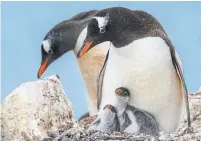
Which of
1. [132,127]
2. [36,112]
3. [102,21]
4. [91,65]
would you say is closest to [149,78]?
[132,127]

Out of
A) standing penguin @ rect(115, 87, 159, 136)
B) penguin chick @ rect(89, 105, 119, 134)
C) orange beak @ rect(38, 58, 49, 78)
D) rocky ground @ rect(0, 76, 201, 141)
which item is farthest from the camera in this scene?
orange beak @ rect(38, 58, 49, 78)

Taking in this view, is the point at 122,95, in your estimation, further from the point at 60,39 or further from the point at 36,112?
the point at 60,39

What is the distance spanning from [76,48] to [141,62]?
7.60ft

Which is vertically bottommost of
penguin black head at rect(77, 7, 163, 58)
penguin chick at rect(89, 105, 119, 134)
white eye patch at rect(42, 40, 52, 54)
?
penguin chick at rect(89, 105, 119, 134)

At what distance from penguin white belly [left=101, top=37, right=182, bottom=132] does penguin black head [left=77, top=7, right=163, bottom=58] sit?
7cm

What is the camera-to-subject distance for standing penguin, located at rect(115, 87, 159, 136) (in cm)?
530

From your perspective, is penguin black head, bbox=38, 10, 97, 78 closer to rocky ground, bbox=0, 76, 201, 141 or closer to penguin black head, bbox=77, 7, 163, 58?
rocky ground, bbox=0, 76, 201, 141

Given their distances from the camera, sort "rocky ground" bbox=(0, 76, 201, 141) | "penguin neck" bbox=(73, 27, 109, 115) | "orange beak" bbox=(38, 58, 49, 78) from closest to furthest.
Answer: "rocky ground" bbox=(0, 76, 201, 141)
"orange beak" bbox=(38, 58, 49, 78)
"penguin neck" bbox=(73, 27, 109, 115)

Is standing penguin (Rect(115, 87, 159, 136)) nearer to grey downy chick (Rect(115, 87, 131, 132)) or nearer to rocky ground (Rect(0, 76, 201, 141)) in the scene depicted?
grey downy chick (Rect(115, 87, 131, 132))

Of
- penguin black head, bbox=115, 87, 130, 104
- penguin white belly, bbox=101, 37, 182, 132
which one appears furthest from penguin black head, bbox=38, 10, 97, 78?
penguin black head, bbox=115, 87, 130, 104

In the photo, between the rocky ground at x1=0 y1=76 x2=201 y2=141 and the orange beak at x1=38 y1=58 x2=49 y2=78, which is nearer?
the rocky ground at x1=0 y1=76 x2=201 y2=141

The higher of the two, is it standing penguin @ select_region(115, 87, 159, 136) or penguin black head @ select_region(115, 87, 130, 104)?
penguin black head @ select_region(115, 87, 130, 104)

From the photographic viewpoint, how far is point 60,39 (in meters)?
7.52

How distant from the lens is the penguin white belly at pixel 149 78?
5.35m
